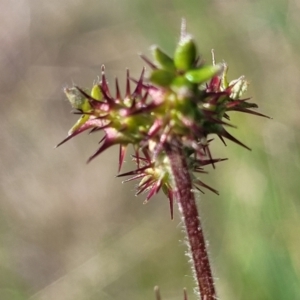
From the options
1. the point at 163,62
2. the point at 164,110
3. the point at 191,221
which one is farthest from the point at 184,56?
the point at 191,221

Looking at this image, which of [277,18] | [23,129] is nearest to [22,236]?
[23,129]

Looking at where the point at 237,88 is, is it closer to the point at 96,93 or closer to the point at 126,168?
the point at 96,93

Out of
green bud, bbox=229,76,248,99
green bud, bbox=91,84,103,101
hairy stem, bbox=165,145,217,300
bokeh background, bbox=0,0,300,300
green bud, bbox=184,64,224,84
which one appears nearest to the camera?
green bud, bbox=184,64,224,84

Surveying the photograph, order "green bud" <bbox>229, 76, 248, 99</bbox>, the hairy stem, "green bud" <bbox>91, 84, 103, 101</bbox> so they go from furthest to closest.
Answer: "green bud" <bbox>229, 76, 248, 99</bbox> → "green bud" <bbox>91, 84, 103, 101</bbox> → the hairy stem

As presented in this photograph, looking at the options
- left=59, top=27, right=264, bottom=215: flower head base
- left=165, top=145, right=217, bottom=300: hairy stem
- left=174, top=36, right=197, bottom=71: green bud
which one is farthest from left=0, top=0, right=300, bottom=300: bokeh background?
left=174, top=36, right=197, bottom=71: green bud

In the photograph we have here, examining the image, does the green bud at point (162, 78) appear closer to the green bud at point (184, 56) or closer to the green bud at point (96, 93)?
the green bud at point (184, 56)

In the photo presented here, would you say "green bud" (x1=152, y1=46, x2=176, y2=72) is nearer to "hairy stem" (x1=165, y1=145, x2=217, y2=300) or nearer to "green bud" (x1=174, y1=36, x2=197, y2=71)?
"green bud" (x1=174, y1=36, x2=197, y2=71)
